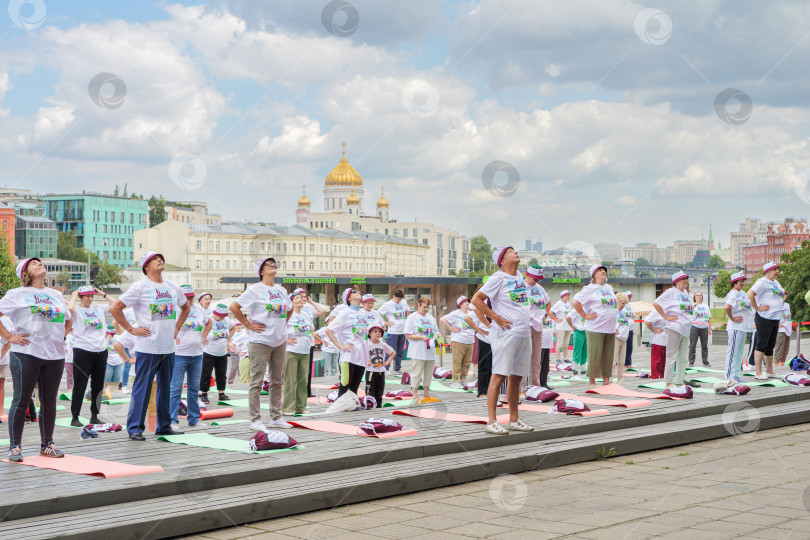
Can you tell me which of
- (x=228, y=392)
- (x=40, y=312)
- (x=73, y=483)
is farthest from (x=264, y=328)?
(x=228, y=392)

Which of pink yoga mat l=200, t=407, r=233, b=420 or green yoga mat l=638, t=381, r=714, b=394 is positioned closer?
pink yoga mat l=200, t=407, r=233, b=420

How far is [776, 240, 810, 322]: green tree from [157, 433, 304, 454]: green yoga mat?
68.4 m

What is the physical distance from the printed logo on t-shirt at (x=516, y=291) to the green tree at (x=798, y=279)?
66357 millimetres

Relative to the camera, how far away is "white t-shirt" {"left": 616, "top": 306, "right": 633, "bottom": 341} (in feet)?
55.6

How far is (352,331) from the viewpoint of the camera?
40.7 feet

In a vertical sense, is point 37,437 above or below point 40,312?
below

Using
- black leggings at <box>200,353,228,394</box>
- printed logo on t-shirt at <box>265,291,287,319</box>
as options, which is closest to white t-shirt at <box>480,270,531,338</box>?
printed logo on t-shirt at <box>265,291,287,319</box>

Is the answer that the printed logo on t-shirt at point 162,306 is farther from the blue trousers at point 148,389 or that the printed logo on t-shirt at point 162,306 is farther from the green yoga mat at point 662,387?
the green yoga mat at point 662,387

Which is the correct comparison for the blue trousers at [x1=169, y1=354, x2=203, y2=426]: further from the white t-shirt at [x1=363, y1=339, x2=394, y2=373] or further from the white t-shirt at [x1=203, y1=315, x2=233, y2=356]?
the white t-shirt at [x1=203, y1=315, x2=233, y2=356]

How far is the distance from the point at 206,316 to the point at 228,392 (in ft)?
14.4

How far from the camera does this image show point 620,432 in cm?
1030

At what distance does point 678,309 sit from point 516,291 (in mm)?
4814

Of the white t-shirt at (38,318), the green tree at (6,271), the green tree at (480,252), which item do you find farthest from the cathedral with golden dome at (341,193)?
the white t-shirt at (38,318)

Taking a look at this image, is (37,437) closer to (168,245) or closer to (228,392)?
(228,392)
